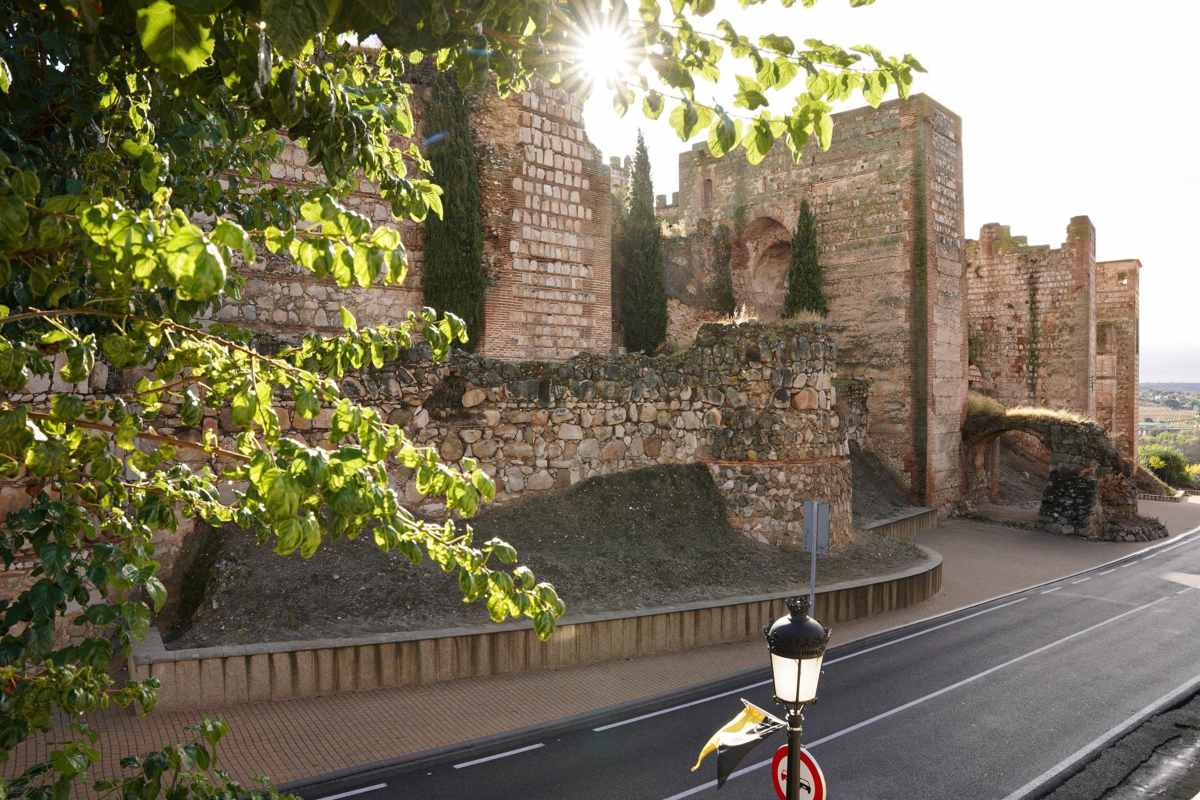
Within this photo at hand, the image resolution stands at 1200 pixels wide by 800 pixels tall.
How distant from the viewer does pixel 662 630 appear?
34.9 ft

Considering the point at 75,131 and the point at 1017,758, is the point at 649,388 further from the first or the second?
the point at 75,131

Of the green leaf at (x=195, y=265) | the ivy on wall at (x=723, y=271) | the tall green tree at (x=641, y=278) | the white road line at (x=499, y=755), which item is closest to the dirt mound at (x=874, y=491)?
the tall green tree at (x=641, y=278)

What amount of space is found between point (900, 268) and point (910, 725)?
16.6 meters

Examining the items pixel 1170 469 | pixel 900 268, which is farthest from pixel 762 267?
pixel 1170 469

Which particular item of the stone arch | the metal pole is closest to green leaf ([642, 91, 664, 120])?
the metal pole

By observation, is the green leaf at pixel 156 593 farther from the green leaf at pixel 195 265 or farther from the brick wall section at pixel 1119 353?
the brick wall section at pixel 1119 353

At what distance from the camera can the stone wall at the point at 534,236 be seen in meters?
14.7

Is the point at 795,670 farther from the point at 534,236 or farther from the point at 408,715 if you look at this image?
the point at 534,236

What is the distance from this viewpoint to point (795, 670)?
4199 mm

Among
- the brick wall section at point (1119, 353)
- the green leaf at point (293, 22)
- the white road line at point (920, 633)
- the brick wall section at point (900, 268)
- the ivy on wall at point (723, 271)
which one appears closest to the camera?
the green leaf at point (293, 22)

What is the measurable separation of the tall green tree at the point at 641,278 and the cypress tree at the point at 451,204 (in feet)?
27.5

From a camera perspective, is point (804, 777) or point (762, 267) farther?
point (762, 267)

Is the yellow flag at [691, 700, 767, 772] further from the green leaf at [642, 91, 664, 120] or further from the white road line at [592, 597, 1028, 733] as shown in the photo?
the white road line at [592, 597, 1028, 733]

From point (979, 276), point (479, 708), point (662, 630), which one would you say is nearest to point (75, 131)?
point (479, 708)
